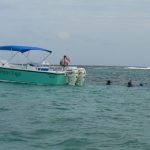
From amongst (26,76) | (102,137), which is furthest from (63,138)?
(26,76)

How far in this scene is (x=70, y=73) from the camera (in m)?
37.8

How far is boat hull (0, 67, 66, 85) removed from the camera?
118 feet

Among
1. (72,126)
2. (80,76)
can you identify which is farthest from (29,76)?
(72,126)

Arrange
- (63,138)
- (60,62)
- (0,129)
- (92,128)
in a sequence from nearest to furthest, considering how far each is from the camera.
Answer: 1. (63,138)
2. (0,129)
3. (92,128)
4. (60,62)

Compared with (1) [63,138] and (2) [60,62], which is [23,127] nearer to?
(1) [63,138]

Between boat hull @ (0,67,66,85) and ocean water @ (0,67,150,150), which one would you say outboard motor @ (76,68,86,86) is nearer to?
boat hull @ (0,67,66,85)

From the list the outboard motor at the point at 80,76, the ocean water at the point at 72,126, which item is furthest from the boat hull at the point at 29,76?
the ocean water at the point at 72,126

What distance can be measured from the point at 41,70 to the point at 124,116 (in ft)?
57.2

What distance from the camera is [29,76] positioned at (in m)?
36.0

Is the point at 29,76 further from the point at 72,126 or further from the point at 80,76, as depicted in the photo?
the point at 72,126

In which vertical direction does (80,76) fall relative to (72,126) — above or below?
above

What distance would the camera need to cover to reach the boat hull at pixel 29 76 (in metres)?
35.9

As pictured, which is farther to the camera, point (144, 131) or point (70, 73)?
point (70, 73)

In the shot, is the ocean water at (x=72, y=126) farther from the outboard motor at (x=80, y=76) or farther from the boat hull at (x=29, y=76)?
the outboard motor at (x=80, y=76)
